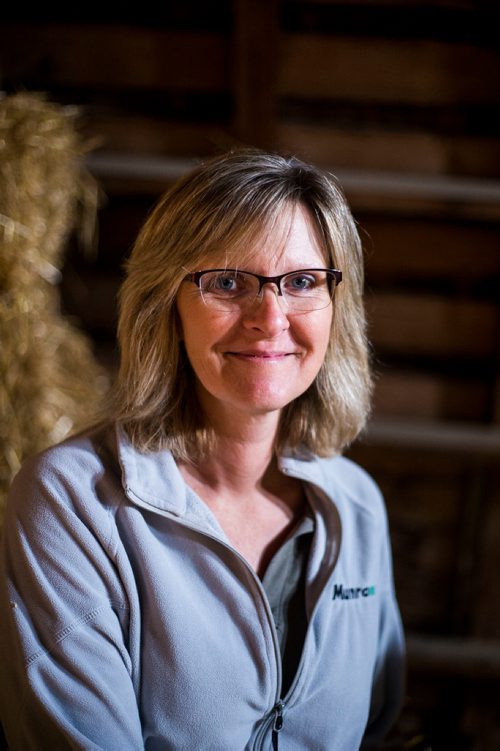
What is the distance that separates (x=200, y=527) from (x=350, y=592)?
0.34 m

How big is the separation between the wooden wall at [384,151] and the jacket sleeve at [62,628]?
1190mm

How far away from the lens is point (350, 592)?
1.23m

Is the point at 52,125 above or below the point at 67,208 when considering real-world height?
above

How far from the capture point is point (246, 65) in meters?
2.08

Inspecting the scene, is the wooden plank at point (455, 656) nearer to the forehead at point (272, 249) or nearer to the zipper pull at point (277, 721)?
the zipper pull at point (277, 721)

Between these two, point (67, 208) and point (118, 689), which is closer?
point (118, 689)

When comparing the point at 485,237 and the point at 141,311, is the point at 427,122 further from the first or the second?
the point at 141,311

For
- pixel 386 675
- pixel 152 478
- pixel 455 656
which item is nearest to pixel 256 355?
pixel 152 478

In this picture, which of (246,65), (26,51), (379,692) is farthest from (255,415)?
(26,51)

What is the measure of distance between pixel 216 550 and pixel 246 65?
5.11 feet

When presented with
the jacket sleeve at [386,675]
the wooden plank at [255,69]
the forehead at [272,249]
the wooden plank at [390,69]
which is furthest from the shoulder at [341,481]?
the wooden plank at [390,69]

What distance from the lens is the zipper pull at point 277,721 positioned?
1.11 metres

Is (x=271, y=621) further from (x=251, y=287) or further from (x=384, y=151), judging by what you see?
(x=384, y=151)

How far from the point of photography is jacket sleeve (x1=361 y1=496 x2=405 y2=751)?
1390mm
